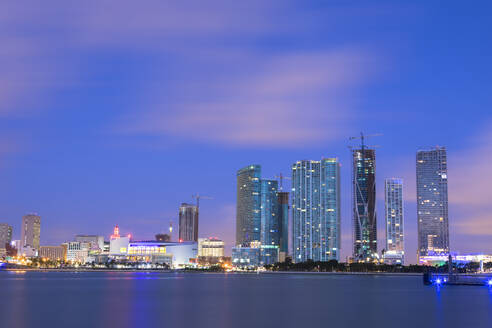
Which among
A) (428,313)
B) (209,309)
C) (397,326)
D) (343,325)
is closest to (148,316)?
(209,309)

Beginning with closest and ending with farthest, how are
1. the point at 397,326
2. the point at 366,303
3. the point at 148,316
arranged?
the point at 397,326 → the point at 148,316 → the point at 366,303

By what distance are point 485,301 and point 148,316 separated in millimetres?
50653

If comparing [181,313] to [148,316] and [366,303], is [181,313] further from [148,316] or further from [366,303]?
[366,303]

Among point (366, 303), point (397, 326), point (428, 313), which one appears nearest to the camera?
point (397, 326)

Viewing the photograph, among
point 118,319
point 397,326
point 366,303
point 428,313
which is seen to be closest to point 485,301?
point 366,303

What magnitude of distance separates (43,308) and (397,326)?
40.7 m

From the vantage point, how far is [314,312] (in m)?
68.3

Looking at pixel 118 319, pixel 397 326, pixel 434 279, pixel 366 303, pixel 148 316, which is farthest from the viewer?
pixel 434 279

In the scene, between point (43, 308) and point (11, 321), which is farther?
point (43, 308)

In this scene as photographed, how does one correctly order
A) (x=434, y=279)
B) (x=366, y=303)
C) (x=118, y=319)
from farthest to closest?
(x=434, y=279)
(x=366, y=303)
(x=118, y=319)

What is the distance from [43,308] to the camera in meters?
69.9

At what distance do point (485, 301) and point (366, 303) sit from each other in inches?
699

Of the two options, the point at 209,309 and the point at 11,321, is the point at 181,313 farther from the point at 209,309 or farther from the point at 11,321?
the point at 11,321

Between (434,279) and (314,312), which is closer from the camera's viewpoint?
(314,312)
